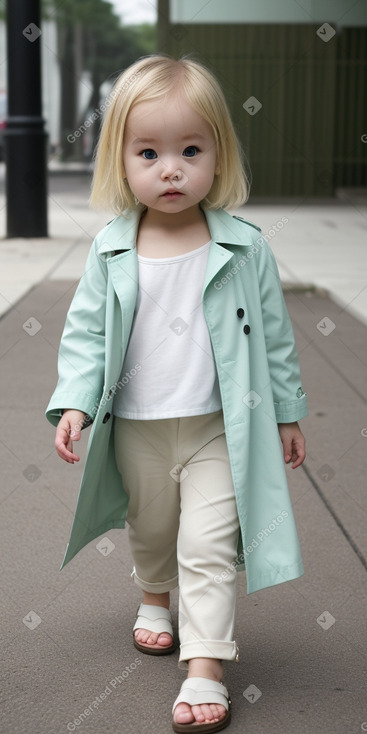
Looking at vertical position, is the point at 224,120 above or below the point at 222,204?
above

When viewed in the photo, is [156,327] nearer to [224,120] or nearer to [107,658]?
[224,120]

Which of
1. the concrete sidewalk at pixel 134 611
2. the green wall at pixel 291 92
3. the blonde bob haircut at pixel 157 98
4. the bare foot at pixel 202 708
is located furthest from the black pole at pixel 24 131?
the bare foot at pixel 202 708

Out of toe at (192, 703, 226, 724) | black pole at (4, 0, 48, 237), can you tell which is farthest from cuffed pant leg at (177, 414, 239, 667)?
black pole at (4, 0, 48, 237)

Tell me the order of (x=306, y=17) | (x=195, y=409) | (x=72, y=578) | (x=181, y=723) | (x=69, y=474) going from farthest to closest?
(x=306, y=17) < (x=69, y=474) < (x=72, y=578) < (x=195, y=409) < (x=181, y=723)

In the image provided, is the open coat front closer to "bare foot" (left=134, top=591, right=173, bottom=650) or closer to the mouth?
the mouth

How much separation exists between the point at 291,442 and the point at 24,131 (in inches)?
383

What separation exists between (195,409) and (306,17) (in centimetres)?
1719

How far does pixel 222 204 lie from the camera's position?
9.30 feet

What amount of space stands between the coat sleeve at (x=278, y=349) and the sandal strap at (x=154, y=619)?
2.13 feet

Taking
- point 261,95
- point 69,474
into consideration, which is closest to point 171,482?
point 69,474

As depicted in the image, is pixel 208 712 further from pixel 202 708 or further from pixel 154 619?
pixel 154 619

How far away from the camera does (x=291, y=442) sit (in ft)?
9.41

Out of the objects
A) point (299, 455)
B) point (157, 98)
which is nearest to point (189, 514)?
point (299, 455)

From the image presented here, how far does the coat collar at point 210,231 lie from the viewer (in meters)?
2.76
